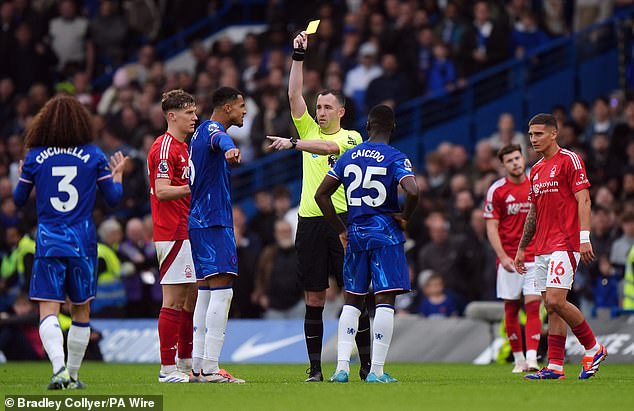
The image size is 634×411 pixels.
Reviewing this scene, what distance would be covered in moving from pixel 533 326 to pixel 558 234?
2.41 meters

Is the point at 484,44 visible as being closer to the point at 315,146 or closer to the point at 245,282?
the point at 245,282

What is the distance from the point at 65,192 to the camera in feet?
38.9

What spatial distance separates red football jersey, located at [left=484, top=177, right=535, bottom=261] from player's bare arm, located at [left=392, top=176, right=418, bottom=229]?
3651mm

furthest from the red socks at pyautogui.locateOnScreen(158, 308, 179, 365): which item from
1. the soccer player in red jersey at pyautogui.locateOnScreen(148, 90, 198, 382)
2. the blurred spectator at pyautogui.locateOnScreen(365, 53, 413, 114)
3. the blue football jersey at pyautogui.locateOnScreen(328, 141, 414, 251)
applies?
the blurred spectator at pyautogui.locateOnScreen(365, 53, 413, 114)

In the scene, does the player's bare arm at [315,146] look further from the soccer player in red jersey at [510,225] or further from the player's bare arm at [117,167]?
the soccer player in red jersey at [510,225]

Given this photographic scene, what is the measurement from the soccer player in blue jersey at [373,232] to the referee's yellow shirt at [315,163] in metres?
0.72

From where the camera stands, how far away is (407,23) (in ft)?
83.8


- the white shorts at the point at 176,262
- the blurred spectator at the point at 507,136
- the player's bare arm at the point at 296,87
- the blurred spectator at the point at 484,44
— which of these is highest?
the blurred spectator at the point at 484,44

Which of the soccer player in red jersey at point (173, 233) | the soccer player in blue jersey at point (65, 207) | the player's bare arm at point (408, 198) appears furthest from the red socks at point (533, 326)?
the soccer player in blue jersey at point (65, 207)

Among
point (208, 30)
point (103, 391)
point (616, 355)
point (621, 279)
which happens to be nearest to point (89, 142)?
point (103, 391)

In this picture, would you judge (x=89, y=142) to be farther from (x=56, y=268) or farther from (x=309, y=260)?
(x=309, y=260)

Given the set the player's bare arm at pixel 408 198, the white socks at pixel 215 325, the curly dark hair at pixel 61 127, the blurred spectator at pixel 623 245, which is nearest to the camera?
the curly dark hair at pixel 61 127

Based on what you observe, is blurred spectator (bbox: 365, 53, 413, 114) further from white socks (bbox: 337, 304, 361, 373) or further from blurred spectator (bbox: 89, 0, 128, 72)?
white socks (bbox: 337, 304, 361, 373)

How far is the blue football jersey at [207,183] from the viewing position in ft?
43.1
